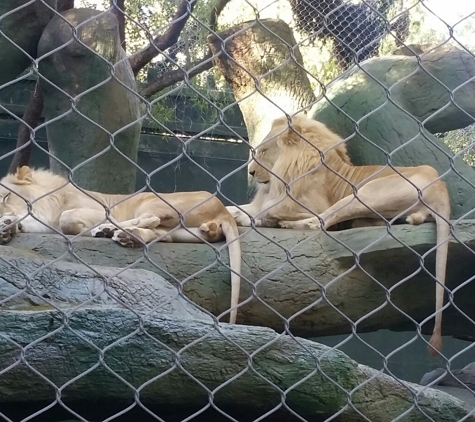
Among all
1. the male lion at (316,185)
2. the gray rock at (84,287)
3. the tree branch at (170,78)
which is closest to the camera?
the gray rock at (84,287)

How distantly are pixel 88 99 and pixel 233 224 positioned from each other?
1.38 m

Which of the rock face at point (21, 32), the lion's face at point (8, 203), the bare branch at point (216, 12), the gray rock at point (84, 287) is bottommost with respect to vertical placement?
the gray rock at point (84, 287)

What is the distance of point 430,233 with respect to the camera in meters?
3.69

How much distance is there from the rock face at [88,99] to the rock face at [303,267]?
105 cm

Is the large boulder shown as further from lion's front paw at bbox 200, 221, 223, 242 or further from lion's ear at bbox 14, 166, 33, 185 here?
lion's ear at bbox 14, 166, 33, 185

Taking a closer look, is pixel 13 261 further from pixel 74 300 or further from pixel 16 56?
pixel 16 56

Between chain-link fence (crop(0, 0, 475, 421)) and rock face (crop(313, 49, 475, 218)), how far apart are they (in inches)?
0.6

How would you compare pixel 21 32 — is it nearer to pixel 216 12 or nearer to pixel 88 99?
pixel 88 99

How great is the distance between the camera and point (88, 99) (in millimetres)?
4578

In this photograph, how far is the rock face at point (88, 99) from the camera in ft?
14.7

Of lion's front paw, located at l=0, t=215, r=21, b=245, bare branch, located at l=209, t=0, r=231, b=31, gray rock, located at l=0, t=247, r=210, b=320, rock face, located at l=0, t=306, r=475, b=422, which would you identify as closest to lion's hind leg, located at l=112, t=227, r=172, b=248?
lion's front paw, located at l=0, t=215, r=21, b=245

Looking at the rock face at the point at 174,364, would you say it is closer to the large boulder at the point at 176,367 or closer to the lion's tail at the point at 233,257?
the large boulder at the point at 176,367

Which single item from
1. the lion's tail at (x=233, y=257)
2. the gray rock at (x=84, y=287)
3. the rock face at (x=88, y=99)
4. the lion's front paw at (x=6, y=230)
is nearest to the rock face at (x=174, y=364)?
the gray rock at (x=84, y=287)

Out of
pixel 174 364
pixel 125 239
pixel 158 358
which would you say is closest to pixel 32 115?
pixel 125 239
